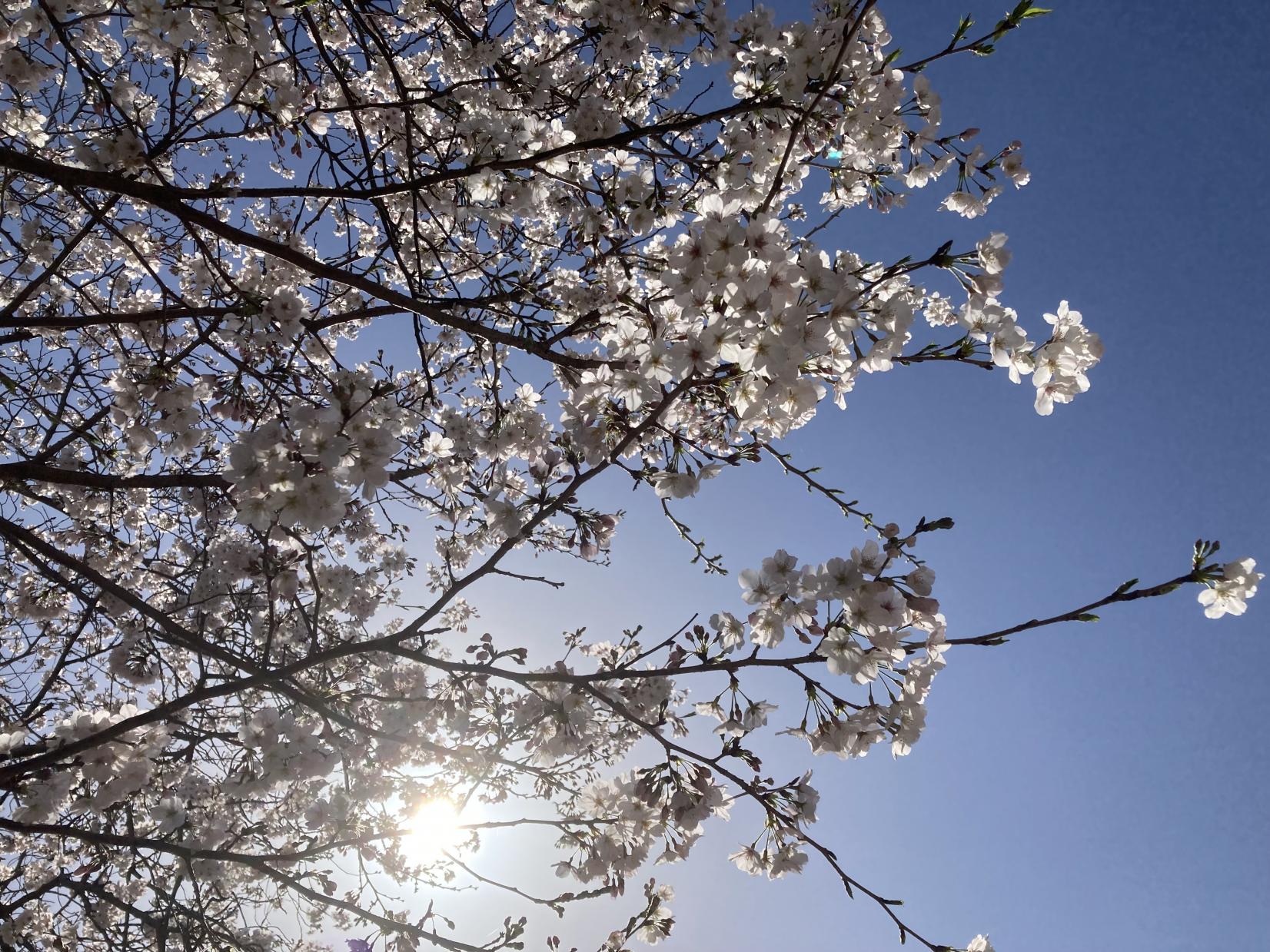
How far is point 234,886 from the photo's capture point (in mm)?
7324

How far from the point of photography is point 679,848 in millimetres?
3137

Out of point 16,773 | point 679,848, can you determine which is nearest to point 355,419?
point 16,773

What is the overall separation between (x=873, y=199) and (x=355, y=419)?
3.66 metres

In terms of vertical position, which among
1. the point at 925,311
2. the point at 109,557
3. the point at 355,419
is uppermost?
the point at 925,311

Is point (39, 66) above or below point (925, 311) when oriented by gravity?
below

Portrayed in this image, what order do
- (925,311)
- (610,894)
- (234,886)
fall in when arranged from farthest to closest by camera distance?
1. (234,886)
2. (925,311)
3. (610,894)

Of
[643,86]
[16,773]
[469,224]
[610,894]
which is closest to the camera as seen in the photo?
[16,773]

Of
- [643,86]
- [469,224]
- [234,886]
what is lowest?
[234,886]

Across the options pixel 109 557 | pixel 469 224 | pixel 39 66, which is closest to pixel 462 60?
pixel 469 224

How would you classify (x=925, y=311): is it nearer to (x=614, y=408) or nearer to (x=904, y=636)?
(x=614, y=408)

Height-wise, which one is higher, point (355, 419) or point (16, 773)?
point (355, 419)

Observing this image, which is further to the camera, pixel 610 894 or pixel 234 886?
pixel 234 886

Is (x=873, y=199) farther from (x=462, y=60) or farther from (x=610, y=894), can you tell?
(x=610, y=894)

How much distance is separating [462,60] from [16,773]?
5092 millimetres
